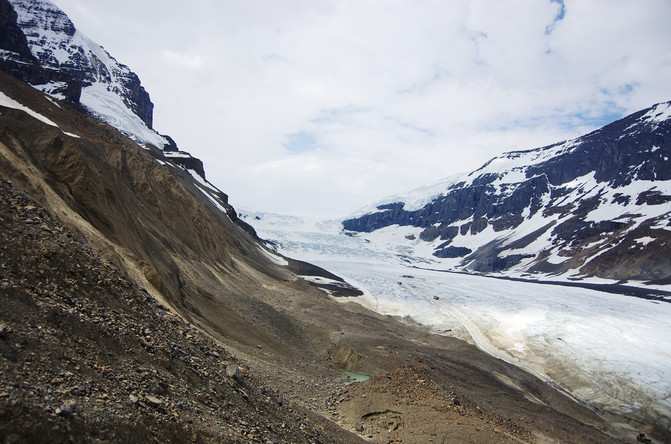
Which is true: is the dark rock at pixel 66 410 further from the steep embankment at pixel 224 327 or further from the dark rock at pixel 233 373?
the dark rock at pixel 233 373

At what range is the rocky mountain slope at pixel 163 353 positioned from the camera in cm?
657

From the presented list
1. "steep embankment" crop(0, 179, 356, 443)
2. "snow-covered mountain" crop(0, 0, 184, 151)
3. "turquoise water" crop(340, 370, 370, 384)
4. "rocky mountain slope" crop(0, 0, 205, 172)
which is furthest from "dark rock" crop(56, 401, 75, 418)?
"snow-covered mountain" crop(0, 0, 184, 151)

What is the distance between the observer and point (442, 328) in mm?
52938

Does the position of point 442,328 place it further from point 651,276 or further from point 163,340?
point 651,276

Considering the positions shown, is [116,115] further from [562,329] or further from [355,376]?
[355,376]

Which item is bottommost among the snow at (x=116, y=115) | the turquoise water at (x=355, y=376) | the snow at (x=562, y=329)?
the turquoise water at (x=355, y=376)

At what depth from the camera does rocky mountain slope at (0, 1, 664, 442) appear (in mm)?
6574

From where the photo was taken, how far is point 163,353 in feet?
29.2

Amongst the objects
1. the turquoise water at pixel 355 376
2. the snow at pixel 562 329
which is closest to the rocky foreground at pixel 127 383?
the turquoise water at pixel 355 376

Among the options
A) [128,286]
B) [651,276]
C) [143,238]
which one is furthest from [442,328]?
[651,276]

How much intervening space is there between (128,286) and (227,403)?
3.78 metres

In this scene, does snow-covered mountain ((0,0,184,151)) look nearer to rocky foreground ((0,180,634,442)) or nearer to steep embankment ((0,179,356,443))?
rocky foreground ((0,180,634,442))

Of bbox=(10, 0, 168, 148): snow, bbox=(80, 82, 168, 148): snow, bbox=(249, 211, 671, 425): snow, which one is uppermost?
bbox=(10, 0, 168, 148): snow

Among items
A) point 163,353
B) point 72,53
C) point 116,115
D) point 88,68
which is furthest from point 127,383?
point 72,53
